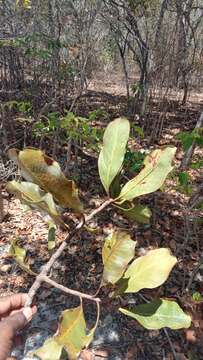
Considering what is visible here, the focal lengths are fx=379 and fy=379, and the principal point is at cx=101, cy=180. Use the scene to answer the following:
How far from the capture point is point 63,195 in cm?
84

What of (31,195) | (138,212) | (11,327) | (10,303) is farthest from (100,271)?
(31,195)

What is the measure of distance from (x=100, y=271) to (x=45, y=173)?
1.87 metres

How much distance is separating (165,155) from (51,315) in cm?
170

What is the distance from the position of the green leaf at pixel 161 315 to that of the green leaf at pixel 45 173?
0.29 meters

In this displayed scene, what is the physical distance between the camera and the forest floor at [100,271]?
82.9 inches

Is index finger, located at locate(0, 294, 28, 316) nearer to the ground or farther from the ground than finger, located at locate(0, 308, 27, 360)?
nearer to the ground

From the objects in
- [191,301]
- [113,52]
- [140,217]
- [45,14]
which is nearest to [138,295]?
[191,301]

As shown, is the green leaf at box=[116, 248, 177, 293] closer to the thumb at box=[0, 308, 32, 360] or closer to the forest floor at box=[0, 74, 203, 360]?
the thumb at box=[0, 308, 32, 360]

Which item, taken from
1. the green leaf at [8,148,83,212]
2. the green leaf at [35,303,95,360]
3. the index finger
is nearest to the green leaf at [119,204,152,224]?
the green leaf at [8,148,83,212]

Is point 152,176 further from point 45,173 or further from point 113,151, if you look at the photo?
point 45,173

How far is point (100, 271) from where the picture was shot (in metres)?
2.57

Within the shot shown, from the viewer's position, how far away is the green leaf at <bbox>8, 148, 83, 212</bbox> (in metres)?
0.80

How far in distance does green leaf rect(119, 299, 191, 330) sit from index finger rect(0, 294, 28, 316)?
481 mm

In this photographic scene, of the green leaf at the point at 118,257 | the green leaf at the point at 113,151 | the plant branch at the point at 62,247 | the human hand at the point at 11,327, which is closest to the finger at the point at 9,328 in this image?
the human hand at the point at 11,327
